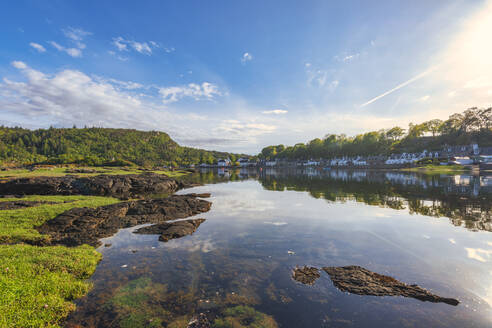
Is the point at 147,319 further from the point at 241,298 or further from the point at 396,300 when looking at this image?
the point at 396,300

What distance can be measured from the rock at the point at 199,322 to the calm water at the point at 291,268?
31 centimetres

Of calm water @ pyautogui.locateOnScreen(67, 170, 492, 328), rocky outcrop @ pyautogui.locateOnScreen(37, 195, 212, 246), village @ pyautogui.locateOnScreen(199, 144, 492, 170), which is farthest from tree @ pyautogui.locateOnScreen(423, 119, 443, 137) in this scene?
rocky outcrop @ pyautogui.locateOnScreen(37, 195, 212, 246)

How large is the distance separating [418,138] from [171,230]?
190736 millimetres

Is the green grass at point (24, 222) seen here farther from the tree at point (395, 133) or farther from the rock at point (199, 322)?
the tree at point (395, 133)

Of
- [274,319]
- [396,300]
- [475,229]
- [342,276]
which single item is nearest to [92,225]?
[274,319]

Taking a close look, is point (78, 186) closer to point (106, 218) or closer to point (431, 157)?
point (106, 218)

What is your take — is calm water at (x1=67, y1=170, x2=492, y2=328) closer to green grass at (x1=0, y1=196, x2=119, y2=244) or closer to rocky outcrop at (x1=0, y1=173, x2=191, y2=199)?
green grass at (x1=0, y1=196, x2=119, y2=244)

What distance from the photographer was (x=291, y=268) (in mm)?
10430

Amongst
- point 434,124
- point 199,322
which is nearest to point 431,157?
point 434,124

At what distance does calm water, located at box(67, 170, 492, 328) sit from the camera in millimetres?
7086

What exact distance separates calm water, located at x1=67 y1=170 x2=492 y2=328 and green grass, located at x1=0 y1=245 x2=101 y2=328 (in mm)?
576

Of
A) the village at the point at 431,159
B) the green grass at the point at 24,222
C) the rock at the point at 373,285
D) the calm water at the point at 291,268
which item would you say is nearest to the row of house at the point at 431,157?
the village at the point at 431,159

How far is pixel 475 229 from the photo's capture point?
15078 mm

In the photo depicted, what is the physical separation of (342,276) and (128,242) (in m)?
13.3
